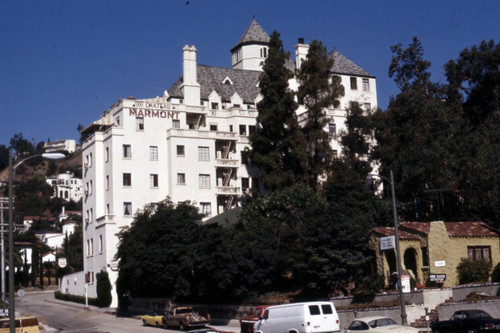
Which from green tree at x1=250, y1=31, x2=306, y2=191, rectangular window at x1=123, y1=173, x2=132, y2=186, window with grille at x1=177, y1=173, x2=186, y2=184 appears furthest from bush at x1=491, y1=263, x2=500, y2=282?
rectangular window at x1=123, y1=173, x2=132, y2=186

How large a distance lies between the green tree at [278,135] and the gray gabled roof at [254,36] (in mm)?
29528

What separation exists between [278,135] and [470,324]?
41.6 meters

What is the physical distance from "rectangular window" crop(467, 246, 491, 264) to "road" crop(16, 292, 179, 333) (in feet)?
69.7

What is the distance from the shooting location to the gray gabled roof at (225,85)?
8582 cm

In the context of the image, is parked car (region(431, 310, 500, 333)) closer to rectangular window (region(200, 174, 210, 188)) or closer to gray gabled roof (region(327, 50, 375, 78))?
rectangular window (region(200, 174, 210, 188))

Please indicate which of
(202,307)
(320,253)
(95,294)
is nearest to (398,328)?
(320,253)

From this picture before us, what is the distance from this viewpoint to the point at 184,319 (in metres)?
43.1

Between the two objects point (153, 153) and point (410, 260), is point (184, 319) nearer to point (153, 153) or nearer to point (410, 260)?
point (410, 260)

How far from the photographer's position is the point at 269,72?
6944cm

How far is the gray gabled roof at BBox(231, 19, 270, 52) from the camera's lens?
99812mm

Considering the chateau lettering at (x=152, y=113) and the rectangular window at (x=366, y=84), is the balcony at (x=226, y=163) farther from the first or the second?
the rectangular window at (x=366, y=84)

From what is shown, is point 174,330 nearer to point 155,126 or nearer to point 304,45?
point 155,126

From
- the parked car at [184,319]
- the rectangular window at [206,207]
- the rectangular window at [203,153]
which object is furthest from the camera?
the rectangular window at [203,153]

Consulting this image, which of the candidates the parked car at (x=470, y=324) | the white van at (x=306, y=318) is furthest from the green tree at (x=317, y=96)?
the parked car at (x=470, y=324)
